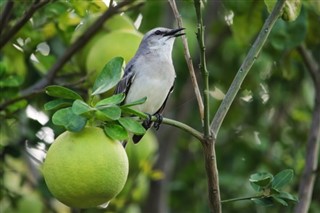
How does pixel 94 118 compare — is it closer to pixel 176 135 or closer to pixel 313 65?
pixel 313 65

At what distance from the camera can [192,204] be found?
462 cm

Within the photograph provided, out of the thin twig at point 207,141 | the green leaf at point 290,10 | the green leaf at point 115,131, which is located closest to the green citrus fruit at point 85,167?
the green leaf at point 115,131

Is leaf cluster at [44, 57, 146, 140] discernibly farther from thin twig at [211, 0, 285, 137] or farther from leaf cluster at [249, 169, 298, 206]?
leaf cluster at [249, 169, 298, 206]

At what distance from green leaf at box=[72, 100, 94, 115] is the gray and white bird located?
3.47ft

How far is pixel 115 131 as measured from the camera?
2215mm

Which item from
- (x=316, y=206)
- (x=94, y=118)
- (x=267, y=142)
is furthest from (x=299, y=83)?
(x=94, y=118)

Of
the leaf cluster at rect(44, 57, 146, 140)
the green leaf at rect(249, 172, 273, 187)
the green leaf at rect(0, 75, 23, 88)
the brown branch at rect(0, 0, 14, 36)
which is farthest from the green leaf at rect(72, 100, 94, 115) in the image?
the green leaf at rect(0, 75, 23, 88)

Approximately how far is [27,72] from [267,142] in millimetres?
1371

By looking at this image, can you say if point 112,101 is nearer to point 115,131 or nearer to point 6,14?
point 115,131

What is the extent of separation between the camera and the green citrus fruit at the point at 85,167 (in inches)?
86.1

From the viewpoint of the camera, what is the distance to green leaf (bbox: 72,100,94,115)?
216cm

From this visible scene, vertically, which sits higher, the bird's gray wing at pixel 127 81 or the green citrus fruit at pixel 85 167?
the green citrus fruit at pixel 85 167

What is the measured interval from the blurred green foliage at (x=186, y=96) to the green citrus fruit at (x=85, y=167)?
983mm

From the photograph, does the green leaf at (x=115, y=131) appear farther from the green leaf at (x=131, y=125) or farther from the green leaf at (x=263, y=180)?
the green leaf at (x=263, y=180)
